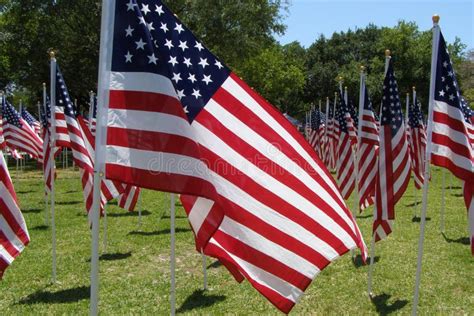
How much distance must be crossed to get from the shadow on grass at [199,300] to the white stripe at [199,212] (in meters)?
3.54

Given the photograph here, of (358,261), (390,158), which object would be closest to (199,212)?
(390,158)

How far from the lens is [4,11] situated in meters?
40.4

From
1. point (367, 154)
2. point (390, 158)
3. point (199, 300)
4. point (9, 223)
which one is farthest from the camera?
point (367, 154)

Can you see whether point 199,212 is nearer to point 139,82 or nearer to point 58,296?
point 139,82

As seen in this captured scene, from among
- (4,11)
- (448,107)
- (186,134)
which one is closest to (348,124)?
(448,107)

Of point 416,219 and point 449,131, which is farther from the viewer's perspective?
point 416,219

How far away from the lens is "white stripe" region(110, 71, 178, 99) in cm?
377

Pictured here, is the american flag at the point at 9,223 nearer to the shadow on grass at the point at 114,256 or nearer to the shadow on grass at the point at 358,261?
the shadow on grass at the point at 114,256

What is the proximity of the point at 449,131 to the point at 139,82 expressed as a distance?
152 inches

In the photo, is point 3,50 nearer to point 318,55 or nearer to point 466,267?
point 466,267

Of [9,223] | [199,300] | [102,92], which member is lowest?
[199,300]

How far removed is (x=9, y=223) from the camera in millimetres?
5867

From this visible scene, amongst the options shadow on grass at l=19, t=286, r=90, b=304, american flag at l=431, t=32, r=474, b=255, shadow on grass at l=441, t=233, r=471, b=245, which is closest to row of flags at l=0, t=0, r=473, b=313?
american flag at l=431, t=32, r=474, b=255

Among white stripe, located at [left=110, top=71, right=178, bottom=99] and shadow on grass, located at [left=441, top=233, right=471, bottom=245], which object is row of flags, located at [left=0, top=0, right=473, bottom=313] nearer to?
white stripe, located at [left=110, top=71, right=178, bottom=99]
